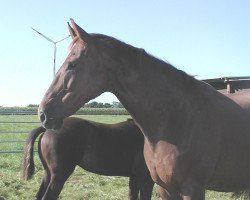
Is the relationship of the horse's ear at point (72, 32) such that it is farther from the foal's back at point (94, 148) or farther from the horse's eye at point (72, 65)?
the foal's back at point (94, 148)

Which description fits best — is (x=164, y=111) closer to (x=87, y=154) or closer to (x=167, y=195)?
(x=167, y=195)

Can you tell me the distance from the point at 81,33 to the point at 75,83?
1.29 feet

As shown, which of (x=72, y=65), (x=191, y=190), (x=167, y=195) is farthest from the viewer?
(x=167, y=195)

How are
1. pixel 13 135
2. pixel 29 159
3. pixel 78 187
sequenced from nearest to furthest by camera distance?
pixel 29 159 < pixel 78 187 < pixel 13 135

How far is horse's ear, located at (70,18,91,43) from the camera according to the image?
3.12 metres

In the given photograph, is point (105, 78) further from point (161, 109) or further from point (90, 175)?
point (90, 175)

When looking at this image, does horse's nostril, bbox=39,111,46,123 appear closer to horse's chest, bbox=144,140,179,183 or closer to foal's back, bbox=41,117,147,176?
horse's chest, bbox=144,140,179,183

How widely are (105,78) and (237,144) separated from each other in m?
1.19

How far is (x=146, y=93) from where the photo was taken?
323cm

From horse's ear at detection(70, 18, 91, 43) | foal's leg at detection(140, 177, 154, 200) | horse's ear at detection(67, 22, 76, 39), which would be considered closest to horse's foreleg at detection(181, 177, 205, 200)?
horse's ear at detection(70, 18, 91, 43)

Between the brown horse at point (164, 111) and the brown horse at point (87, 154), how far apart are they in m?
2.57

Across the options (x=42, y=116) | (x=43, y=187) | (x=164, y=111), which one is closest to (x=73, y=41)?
(x=42, y=116)

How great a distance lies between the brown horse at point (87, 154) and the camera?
575 cm

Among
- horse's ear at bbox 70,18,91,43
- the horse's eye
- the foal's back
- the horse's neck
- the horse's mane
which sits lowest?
the foal's back
